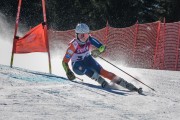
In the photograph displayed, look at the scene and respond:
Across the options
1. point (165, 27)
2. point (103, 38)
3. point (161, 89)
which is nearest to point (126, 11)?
→ point (103, 38)

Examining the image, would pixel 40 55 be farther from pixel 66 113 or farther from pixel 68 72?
pixel 66 113

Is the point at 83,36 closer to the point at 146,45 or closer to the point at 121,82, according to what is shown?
the point at 121,82

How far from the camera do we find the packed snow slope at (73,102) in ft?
18.2

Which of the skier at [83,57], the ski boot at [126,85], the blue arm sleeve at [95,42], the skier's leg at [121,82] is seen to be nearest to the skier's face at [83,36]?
the skier at [83,57]

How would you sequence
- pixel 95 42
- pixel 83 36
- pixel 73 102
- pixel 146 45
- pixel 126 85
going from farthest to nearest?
1. pixel 146 45
2. pixel 95 42
3. pixel 83 36
4. pixel 126 85
5. pixel 73 102

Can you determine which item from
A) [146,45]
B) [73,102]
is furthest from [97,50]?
[146,45]

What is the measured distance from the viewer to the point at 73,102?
6.39m

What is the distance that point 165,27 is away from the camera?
711 inches

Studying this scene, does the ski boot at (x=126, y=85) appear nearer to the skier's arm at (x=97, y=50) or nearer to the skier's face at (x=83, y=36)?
the skier's arm at (x=97, y=50)

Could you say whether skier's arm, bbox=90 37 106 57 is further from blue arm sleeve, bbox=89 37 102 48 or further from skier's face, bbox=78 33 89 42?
skier's face, bbox=78 33 89 42

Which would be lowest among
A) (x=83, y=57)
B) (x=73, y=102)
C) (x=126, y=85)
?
(x=73, y=102)

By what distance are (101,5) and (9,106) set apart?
108ft

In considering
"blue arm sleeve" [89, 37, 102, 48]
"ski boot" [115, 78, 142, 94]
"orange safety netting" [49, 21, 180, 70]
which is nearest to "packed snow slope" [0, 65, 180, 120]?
"ski boot" [115, 78, 142, 94]

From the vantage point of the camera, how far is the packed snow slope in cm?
554
